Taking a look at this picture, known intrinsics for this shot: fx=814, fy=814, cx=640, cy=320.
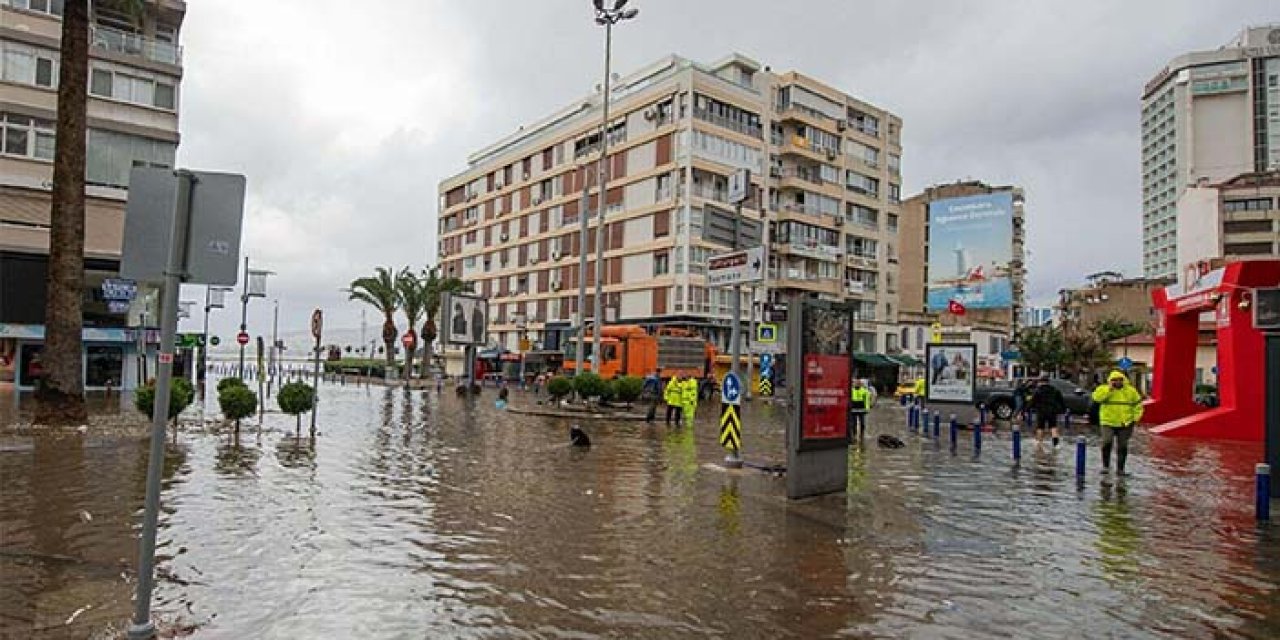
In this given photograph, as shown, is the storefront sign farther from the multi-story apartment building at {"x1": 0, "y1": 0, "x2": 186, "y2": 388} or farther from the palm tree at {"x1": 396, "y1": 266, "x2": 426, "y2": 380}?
the palm tree at {"x1": 396, "y1": 266, "x2": 426, "y2": 380}

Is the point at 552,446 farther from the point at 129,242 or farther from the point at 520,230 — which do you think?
the point at 520,230

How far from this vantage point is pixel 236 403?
1633 cm

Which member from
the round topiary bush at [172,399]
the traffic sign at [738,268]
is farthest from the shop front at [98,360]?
the traffic sign at [738,268]

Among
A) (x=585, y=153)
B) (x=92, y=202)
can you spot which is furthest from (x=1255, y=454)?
(x=585, y=153)

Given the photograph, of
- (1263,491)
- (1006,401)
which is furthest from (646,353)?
(1263,491)

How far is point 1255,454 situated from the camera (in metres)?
19.0

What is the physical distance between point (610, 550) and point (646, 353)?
107ft

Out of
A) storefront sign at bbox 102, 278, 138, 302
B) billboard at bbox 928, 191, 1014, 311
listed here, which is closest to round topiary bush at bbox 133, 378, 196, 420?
storefront sign at bbox 102, 278, 138, 302

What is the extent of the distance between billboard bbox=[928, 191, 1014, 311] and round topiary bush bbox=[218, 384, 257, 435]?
31.8 meters

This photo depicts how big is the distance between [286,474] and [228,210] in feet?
25.8

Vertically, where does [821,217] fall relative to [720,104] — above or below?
below

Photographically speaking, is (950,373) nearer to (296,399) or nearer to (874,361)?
(296,399)

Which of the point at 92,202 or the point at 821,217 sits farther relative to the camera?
the point at 821,217

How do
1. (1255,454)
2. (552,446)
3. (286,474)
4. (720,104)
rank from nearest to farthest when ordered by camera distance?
(286,474) → (552,446) → (1255,454) → (720,104)
